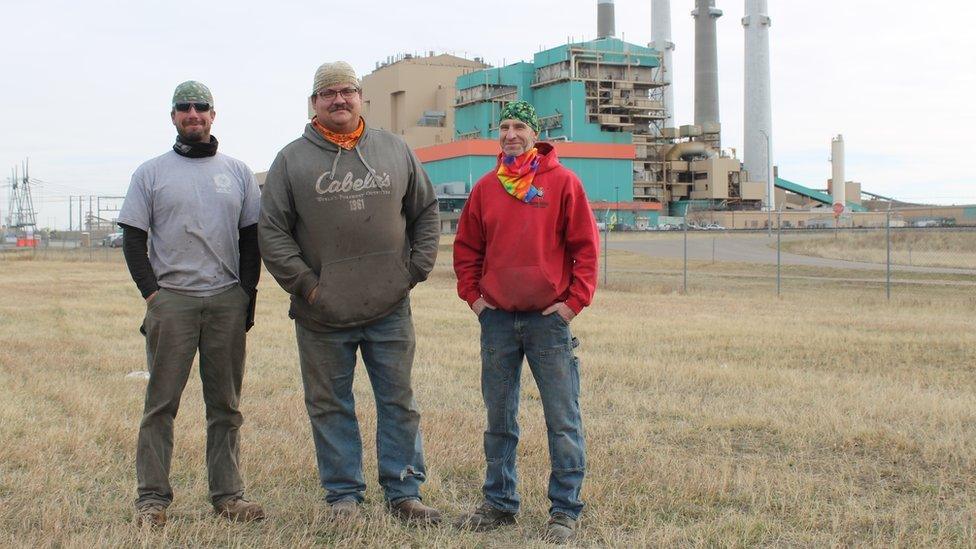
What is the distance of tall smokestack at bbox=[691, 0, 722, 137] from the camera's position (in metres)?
88.8

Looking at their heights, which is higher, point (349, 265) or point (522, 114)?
point (522, 114)

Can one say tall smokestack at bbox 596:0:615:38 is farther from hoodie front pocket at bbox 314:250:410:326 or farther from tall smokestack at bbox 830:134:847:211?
hoodie front pocket at bbox 314:250:410:326

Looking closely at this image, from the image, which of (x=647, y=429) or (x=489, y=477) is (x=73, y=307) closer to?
(x=647, y=429)

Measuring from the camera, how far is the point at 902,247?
46.1 m

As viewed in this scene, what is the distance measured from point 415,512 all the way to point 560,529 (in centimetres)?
78

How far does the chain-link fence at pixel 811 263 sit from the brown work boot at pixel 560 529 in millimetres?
17370

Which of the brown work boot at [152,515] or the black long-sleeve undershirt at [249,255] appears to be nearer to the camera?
the brown work boot at [152,515]

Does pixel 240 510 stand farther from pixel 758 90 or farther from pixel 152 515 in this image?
pixel 758 90

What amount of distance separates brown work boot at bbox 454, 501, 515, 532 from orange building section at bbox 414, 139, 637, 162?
68295 mm

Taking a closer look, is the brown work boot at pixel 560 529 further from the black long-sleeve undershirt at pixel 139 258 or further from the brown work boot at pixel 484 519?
the black long-sleeve undershirt at pixel 139 258

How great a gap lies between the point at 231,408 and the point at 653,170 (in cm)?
8096

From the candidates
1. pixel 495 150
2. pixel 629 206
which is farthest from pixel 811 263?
pixel 629 206

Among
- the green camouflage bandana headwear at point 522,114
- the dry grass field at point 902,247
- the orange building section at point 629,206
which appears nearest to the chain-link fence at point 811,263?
the dry grass field at point 902,247

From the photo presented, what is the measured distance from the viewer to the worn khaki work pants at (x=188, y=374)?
5301 mm
